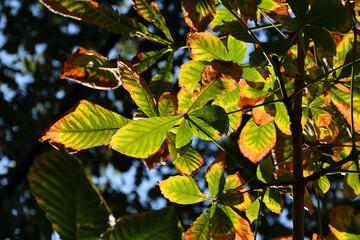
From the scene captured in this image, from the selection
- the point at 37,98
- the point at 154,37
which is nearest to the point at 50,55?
the point at 37,98

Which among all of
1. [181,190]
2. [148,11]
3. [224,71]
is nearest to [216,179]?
[181,190]

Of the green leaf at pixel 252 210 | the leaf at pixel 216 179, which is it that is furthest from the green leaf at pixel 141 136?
the green leaf at pixel 252 210

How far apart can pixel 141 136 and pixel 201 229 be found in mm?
176

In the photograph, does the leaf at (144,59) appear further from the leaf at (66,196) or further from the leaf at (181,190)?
the leaf at (66,196)

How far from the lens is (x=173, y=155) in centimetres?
58

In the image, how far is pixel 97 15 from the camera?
1.89ft

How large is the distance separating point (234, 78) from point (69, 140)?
21 centimetres

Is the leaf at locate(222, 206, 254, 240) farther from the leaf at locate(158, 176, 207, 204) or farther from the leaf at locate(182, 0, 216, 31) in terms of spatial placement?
the leaf at locate(182, 0, 216, 31)

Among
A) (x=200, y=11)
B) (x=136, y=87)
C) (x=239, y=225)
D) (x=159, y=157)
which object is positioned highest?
(x=200, y=11)

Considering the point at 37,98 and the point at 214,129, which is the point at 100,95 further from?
the point at 214,129

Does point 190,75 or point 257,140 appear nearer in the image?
point 190,75

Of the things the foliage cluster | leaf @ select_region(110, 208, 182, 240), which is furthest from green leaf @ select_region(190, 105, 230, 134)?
leaf @ select_region(110, 208, 182, 240)

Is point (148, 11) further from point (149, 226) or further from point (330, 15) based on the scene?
point (149, 226)

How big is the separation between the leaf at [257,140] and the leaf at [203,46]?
18cm
